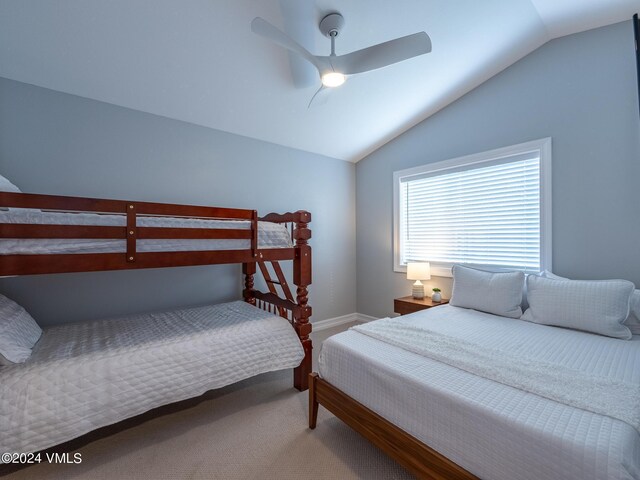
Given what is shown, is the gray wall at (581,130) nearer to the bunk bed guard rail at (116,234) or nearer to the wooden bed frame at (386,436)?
the wooden bed frame at (386,436)

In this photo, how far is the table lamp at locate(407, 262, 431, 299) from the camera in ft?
10.5

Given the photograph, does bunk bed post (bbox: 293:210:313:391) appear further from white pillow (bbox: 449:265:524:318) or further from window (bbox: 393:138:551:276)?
window (bbox: 393:138:551:276)

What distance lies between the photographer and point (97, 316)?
239 cm

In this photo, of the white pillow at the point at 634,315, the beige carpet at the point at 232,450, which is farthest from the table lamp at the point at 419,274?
the beige carpet at the point at 232,450

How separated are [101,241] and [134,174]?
1214 mm

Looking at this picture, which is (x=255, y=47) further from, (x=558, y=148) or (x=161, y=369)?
(x=558, y=148)

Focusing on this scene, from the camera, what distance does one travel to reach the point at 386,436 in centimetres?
140

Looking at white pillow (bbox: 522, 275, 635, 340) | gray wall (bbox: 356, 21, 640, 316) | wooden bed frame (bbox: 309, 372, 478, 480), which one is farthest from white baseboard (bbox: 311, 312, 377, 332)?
gray wall (bbox: 356, 21, 640, 316)

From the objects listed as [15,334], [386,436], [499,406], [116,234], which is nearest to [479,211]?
[499,406]

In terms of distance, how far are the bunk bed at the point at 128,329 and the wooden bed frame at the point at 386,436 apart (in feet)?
1.45

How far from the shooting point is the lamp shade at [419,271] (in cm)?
319

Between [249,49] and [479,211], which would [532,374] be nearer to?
[479,211]

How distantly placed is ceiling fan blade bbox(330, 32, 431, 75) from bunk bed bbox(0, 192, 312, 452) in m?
1.06

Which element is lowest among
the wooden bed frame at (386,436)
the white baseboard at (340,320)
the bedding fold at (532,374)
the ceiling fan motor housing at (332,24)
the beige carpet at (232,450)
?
the beige carpet at (232,450)
